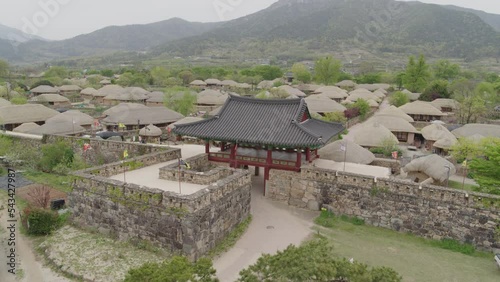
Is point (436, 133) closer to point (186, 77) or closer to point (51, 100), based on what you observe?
point (51, 100)

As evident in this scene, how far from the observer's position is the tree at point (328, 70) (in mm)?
90750

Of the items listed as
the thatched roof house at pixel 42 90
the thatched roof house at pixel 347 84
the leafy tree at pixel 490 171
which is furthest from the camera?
the thatched roof house at pixel 347 84

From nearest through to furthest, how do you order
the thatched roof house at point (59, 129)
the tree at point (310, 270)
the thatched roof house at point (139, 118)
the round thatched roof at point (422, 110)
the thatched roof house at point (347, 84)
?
1. the tree at point (310, 270)
2. the thatched roof house at point (59, 129)
3. the thatched roof house at point (139, 118)
4. the round thatched roof at point (422, 110)
5. the thatched roof house at point (347, 84)

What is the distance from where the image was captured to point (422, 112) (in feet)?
158

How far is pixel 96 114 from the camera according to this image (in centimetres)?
5638

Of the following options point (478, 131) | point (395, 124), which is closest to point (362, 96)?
point (395, 124)

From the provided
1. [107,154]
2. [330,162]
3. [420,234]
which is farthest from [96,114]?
[420,234]

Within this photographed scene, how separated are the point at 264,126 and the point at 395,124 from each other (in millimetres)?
22588

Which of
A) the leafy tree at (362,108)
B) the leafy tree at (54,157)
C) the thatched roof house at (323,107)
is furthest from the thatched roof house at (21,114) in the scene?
the leafy tree at (362,108)

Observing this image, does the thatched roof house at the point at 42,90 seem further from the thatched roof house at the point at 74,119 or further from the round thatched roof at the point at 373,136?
the round thatched roof at the point at 373,136

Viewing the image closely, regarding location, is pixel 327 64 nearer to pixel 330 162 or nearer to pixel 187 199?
pixel 330 162

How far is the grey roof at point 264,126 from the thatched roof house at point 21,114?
2891 centimetres

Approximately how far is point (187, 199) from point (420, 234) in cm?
1222

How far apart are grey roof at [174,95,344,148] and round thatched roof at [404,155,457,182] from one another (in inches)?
223
